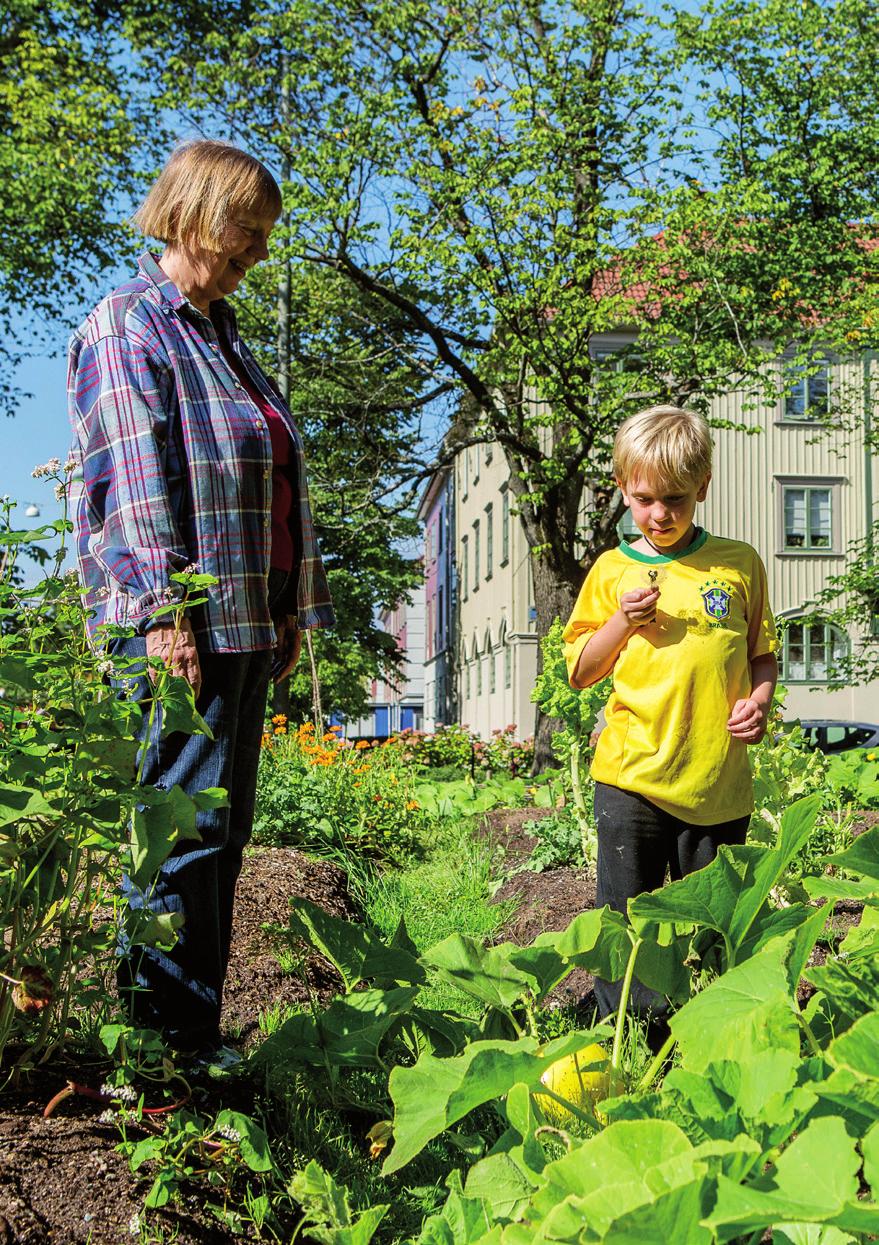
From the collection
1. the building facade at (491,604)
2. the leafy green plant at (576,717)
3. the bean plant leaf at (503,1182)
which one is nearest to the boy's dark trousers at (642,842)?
the bean plant leaf at (503,1182)

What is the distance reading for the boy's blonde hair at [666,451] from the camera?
2.45m

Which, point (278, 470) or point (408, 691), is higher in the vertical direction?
point (278, 470)

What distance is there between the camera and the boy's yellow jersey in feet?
7.97

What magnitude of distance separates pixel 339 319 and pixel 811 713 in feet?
43.7

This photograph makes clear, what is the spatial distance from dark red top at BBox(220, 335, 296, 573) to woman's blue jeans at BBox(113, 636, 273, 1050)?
306 millimetres

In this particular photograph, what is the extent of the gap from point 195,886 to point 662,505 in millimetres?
1279

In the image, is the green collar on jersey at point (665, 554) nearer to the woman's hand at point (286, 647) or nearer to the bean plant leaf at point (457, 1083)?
the woman's hand at point (286, 647)

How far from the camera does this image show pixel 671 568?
2.57m

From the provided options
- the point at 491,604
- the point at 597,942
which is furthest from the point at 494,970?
the point at 491,604

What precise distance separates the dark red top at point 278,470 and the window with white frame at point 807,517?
22858mm

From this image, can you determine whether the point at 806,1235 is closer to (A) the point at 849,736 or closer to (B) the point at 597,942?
(B) the point at 597,942

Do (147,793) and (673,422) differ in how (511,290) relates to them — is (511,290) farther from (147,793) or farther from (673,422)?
(147,793)

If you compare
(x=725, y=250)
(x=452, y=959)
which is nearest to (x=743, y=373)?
(x=725, y=250)

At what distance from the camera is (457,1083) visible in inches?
47.4
